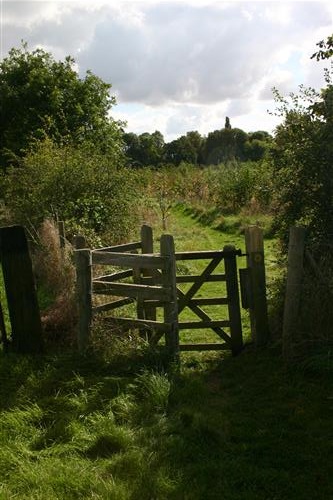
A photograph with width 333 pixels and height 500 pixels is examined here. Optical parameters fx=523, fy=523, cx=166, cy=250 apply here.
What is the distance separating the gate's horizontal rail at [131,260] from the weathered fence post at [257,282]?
1.41 meters

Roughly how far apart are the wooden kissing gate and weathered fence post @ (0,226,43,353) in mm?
648

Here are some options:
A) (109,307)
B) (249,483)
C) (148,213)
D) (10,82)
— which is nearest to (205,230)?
(148,213)

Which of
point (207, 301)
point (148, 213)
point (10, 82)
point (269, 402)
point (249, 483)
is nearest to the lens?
point (249, 483)

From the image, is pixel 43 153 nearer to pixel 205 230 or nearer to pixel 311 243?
pixel 205 230

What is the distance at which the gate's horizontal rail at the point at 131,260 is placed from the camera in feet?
21.5

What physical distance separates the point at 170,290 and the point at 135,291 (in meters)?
0.50

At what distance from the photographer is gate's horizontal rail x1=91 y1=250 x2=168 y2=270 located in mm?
6541

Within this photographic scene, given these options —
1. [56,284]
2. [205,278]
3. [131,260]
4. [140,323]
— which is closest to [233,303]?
[205,278]

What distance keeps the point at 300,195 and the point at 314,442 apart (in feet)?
13.3

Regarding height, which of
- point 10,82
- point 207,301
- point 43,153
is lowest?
point 207,301

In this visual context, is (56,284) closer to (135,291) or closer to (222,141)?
(135,291)

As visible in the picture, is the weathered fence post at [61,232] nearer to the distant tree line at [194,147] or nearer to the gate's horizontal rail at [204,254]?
the gate's horizontal rail at [204,254]

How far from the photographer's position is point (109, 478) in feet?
13.5

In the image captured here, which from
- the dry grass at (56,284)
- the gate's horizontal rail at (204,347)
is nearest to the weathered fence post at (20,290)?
the dry grass at (56,284)
